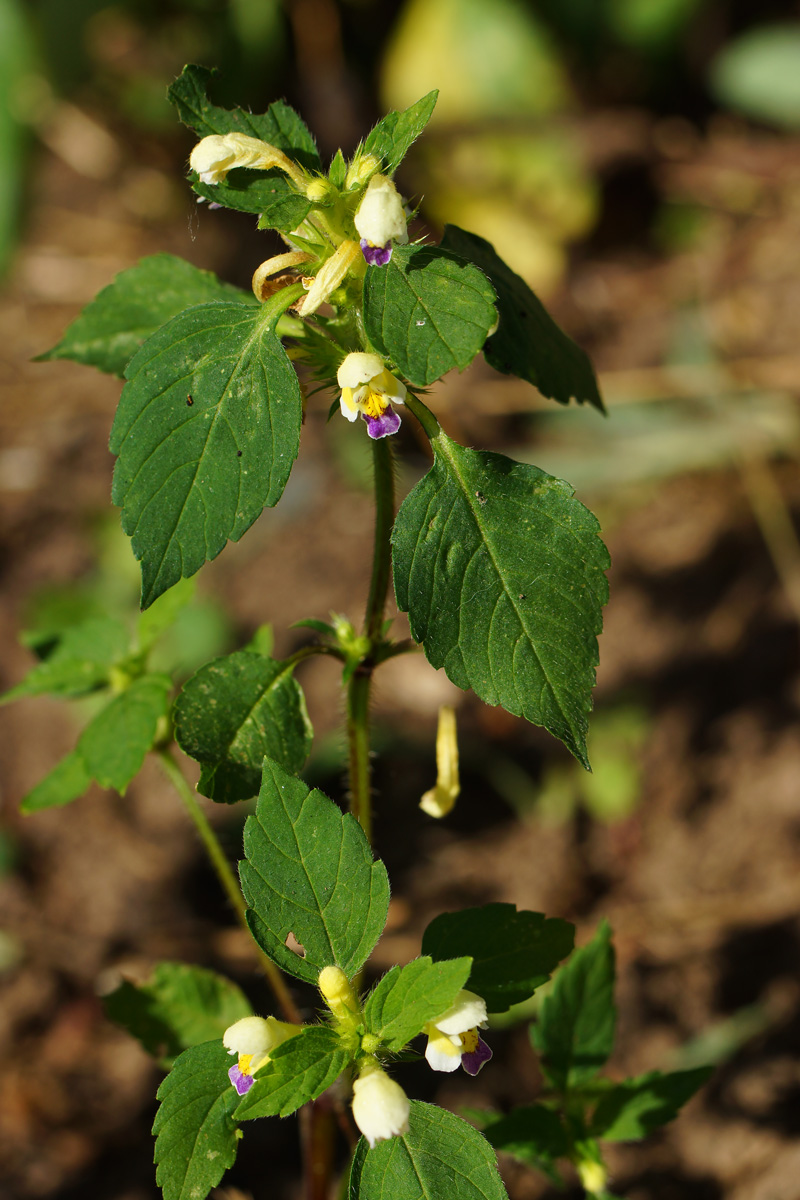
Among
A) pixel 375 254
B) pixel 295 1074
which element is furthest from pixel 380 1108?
pixel 375 254

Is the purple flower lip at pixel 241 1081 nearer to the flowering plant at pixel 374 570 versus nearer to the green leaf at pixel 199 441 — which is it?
the flowering plant at pixel 374 570

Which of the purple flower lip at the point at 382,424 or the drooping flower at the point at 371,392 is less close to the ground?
the drooping flower at the point at 371,392

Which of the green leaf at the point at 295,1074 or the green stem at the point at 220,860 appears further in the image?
the green stem at the point at 220,860

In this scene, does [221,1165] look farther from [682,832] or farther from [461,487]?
[682,832]

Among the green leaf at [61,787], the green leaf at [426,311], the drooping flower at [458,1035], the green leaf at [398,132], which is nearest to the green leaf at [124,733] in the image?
the green leaf at [61,787]

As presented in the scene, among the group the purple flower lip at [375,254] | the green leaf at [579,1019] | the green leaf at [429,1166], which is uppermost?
the purple flower lip at [375,254]

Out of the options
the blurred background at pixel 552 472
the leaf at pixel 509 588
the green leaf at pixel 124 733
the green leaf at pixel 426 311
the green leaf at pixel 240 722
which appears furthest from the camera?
the blurred background at pixel 552 472

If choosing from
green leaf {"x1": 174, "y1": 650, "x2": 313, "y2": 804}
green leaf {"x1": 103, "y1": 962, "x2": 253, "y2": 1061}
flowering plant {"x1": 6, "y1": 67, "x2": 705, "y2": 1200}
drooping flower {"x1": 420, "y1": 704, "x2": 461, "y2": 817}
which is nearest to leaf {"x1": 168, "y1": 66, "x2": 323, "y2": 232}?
flowering plant {"x1": 6, "y1": 67, "x2": 705, "y2": 1200}

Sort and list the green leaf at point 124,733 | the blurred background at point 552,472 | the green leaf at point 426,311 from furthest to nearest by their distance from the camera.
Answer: the blurred background at point 552,472, the green leaf at point 124,733, the green leaf at point 426,311

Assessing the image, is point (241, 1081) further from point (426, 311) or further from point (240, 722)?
point (426, 311)

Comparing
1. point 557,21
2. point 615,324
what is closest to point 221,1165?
point 615,324
